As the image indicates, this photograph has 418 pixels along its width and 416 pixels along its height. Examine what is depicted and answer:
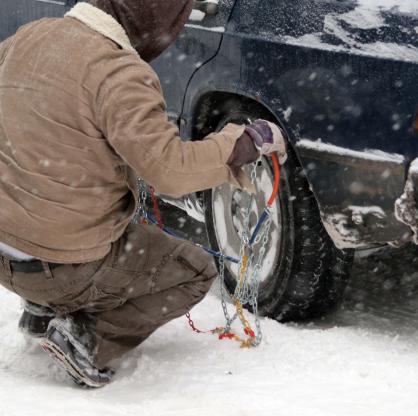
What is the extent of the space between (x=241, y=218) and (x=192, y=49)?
808 mm

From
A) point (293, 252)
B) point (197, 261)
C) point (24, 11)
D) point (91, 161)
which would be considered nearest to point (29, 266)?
point (91, 161)

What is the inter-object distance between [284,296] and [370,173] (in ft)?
2.68

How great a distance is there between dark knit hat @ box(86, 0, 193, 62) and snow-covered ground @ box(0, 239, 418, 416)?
3.93ft

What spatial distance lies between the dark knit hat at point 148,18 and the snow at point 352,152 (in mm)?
677

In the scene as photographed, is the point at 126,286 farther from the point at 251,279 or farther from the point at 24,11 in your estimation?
the point at 24,11

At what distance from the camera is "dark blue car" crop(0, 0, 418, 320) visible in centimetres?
286

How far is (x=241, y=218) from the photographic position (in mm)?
3738

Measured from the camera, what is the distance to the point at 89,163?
8.91ft

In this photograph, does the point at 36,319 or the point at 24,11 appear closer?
the point at 36,319

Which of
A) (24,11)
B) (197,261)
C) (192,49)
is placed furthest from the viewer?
(24,11)

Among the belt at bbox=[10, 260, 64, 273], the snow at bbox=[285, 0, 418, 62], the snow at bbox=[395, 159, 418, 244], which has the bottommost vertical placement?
the belt at bbox=[10, 260, 64, 273]

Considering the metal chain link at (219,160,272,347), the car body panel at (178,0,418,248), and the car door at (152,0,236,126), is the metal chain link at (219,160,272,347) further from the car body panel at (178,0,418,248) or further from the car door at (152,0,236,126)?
the car door at (152,0,236,126)

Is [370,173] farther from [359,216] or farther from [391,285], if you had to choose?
[391,285]

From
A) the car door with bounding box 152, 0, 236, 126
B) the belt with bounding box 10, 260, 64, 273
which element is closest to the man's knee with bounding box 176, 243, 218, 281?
the belt with bounding box 10, 260, 64, 273
